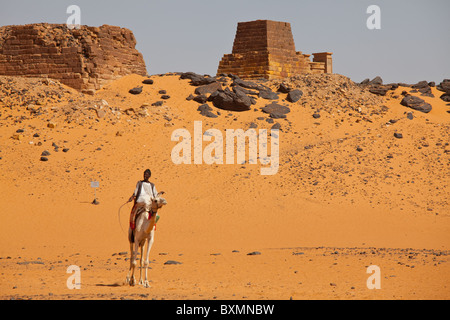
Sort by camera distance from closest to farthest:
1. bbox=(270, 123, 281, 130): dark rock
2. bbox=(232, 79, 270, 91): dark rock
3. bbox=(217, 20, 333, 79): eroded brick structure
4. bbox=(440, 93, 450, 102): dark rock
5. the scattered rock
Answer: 1. the scattered rock
2. bbox=(270, 123, 281, 130): dark rock
3. bbox=(232, 79, 270, 91): dark rock
4. bbox=(440, 93, 450, 102): dark rock
5. bbox=(217, 20, 333, 79): eroded brick structure

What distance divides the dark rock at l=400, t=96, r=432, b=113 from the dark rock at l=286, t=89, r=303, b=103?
5.15 m

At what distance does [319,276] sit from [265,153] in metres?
12.4

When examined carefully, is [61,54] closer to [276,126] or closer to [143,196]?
[276,126]

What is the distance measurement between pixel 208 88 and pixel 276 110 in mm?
3628

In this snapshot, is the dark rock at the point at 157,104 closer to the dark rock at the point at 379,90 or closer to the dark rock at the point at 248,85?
the dark rock at the point at 248,85

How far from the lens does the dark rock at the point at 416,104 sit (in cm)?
2911

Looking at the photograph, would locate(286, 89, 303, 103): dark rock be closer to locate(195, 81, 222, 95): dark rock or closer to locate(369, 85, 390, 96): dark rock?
locate(195, 81, 222, 95): dark rock

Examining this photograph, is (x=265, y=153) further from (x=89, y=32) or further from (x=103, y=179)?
(x=89, y=32)

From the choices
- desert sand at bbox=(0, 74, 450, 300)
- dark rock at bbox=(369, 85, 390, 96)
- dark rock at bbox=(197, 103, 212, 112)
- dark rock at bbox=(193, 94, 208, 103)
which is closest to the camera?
desert sand at bbox=(0, 74, 450, 300)

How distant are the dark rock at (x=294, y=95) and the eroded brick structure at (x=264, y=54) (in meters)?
4.07


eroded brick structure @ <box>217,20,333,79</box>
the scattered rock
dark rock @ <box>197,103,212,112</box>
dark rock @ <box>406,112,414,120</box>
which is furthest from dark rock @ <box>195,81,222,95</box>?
dark rock @ <box>406,112,414,120</box>

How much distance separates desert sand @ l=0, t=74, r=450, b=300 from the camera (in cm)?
1202

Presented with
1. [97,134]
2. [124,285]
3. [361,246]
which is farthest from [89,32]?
[124,285]

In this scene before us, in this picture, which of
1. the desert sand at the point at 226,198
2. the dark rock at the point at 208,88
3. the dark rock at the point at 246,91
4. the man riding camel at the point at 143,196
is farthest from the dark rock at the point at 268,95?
the man riding camel at the point at 143,196
